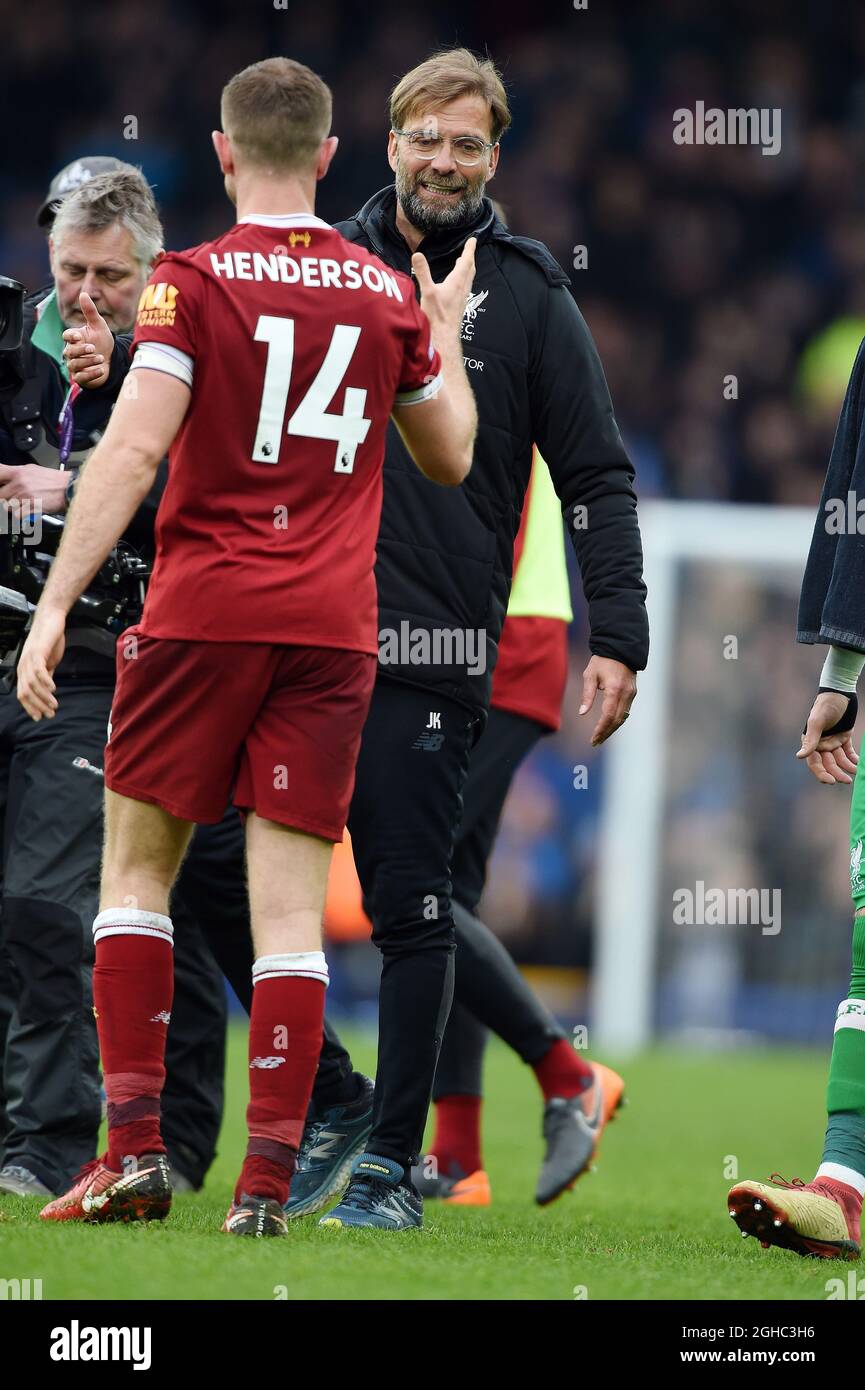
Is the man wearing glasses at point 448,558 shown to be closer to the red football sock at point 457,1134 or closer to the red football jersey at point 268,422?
the red football jersey at point 268,422

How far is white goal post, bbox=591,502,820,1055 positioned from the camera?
11516 mm

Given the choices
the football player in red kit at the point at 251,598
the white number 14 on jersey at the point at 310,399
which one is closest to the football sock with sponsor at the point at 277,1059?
the football player in red kit at the point at 251,598

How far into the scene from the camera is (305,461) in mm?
3496

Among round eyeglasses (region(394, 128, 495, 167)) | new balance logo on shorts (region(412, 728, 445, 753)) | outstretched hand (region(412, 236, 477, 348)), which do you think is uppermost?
round eyeglasses (region(394, 128, 495, 167))

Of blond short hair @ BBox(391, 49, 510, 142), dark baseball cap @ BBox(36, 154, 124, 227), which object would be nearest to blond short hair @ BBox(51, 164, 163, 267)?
dark baseball cap @ BBox(36, 154, 124, 227)

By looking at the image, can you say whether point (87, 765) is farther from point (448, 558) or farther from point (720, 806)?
point (720, 806)

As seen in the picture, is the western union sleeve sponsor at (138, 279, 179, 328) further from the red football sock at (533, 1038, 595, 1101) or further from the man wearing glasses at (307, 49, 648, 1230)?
the red football sock at (533, 1038, 595, 1101)

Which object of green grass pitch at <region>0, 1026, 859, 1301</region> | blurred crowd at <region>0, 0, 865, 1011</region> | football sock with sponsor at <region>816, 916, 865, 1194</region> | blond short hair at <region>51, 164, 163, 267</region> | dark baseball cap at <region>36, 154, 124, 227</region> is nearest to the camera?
green grass pitch at <region>0, 1026, 859, 1301</region>

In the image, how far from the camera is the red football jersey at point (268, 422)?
3430 mm

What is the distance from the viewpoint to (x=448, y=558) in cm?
416

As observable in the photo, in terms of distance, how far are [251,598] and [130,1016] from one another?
765 millimetres

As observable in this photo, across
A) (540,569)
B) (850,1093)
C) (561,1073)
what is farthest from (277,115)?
(561,1073)

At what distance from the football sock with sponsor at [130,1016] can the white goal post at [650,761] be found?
8.07 metres
